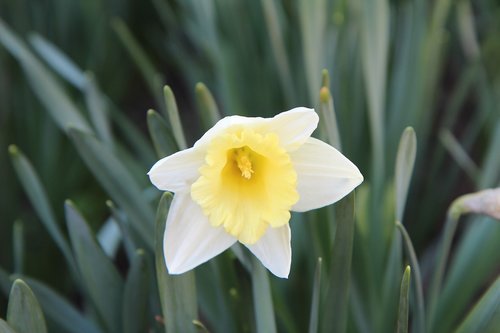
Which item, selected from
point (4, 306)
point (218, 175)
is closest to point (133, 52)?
point (4, 306)

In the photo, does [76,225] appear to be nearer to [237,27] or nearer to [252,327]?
[252,327]

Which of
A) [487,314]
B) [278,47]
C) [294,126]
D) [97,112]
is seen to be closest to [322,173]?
[294,126]

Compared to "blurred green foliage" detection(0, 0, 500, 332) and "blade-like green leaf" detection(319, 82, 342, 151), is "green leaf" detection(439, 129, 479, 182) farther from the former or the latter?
"blade-like green leaf" detection(319, 82, 342, 151)

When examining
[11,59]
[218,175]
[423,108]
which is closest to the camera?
[218,175]

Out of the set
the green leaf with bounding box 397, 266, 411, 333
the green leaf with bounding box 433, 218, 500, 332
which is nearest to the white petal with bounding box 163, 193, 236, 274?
the green leaf with bounding box 397, 266, 411, 333

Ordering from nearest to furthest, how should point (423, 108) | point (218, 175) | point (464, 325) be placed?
1. point (218, 175)
2. point (464, 325)
3. point (423, 108)

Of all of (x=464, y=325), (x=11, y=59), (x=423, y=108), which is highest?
(x=11, y=59)

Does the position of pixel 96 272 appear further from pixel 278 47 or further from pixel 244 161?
pixel 278 47
